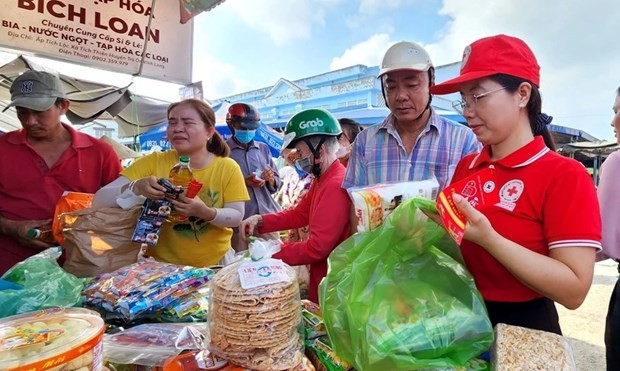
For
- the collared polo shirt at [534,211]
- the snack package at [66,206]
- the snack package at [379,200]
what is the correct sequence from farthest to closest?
the snack package at [66,206]
the snack package at [379,200]
the collared polo shirt at [534,211]

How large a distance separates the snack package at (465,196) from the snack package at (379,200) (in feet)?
0.73

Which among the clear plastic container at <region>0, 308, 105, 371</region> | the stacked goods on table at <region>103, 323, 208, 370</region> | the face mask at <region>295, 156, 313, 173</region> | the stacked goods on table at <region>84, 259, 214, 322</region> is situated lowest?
the stacked goods on table at <region>103, 323, 208, 370</region>

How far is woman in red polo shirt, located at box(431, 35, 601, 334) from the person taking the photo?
0.98 meters

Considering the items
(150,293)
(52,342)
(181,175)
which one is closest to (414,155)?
(181,175)

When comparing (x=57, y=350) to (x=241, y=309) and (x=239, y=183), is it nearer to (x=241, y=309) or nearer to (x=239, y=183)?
(x=241, y=309)

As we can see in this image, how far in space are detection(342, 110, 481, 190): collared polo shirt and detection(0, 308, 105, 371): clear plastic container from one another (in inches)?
46.9

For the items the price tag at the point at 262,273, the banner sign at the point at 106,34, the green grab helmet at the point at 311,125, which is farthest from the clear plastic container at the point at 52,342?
the banner sign at the point at 106,34

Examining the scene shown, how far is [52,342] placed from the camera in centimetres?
85

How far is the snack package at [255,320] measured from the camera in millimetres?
984

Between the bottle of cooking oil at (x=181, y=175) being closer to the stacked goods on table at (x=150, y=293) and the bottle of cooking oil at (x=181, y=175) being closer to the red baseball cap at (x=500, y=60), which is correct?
the stacked goods on table at (x=150, y=293)

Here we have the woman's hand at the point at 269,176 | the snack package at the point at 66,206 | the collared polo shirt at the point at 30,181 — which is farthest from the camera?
the woman's hand at the point at 269,176

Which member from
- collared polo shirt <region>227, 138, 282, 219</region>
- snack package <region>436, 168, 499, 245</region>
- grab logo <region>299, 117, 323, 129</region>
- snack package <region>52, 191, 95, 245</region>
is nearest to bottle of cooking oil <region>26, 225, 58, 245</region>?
snack package <region>52, 191, 95, 245</region>

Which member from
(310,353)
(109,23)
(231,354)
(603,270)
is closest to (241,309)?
(231,354)

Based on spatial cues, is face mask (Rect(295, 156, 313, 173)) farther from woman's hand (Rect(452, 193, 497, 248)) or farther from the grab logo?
woman's hand (Rect(452, 193, 497, 248))
